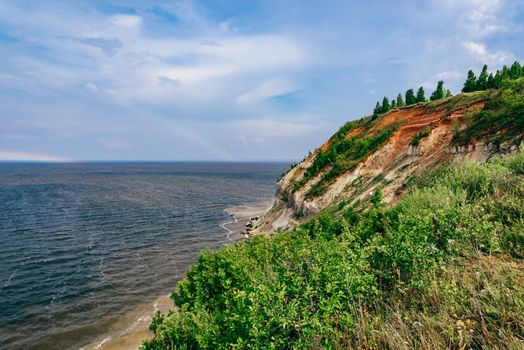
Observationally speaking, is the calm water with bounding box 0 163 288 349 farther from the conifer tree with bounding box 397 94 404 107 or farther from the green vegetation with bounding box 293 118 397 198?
the conifer tree with bounding box 397 94 404 107

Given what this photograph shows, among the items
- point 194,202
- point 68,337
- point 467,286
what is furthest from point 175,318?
point 194,202

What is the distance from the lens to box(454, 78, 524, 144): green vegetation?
20312 millimetres

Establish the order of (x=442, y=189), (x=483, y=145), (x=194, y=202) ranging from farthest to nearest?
(x=194, y=202)
(x=483, y=145)
(x=442, y=189)

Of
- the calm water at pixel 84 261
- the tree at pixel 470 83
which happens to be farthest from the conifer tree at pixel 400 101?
the calm water at pixel 84 261

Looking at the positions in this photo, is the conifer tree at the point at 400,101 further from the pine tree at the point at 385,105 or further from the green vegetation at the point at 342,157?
the green vegetation at the point at 342,157

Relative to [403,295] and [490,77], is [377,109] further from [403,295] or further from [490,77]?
[403,295]

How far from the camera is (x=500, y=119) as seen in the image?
22.2 m

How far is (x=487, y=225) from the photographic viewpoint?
7445 mm

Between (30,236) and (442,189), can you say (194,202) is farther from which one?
(442,189)

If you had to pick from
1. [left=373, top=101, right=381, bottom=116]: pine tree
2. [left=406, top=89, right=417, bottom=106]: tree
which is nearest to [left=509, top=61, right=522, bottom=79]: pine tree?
[left=406, top=89, right=417, bottom=106]: tree

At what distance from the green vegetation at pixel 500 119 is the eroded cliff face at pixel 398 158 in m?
0.66

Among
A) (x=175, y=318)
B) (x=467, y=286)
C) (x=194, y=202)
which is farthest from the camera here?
(x=194, y=202)

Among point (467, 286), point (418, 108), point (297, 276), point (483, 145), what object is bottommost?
point (297, 276)

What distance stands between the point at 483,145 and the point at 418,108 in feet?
72.9
